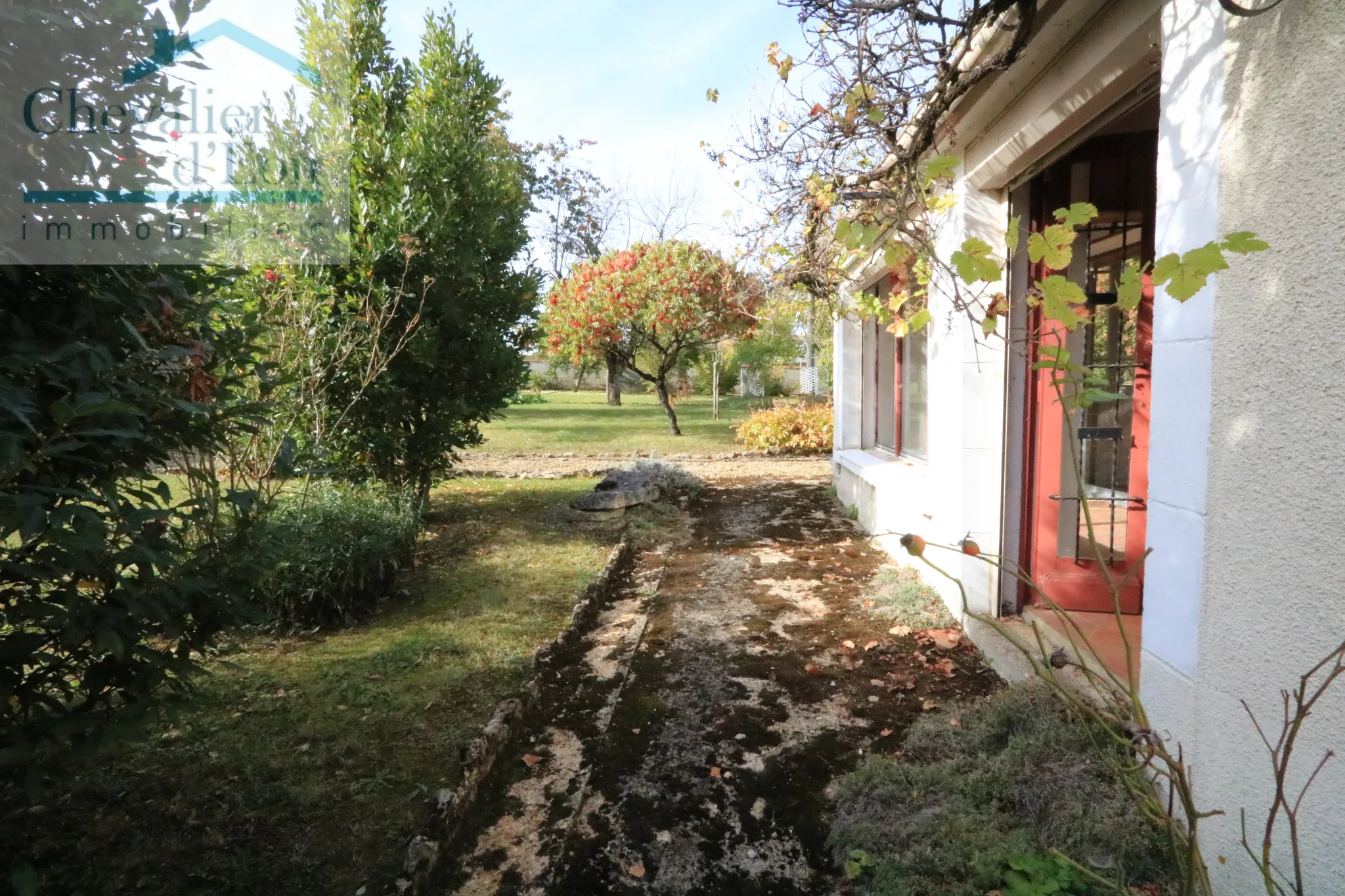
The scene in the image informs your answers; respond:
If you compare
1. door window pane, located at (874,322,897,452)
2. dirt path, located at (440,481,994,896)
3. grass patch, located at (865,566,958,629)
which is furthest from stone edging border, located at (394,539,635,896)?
door window pane, located at (874,322,897,452)

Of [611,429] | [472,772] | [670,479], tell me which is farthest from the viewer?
A: [611,429]

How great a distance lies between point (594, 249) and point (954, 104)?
31495mm

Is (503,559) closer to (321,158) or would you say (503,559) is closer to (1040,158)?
(321,158)

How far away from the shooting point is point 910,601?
17.0 ft

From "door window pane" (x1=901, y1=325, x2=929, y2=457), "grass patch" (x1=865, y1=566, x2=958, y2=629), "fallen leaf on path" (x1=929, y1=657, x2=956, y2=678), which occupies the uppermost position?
"door window pane" (x1=901, y1=325, x2=929, y2=457)

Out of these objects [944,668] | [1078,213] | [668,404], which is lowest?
[944,668]

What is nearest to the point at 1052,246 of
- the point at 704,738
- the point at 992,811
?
the point at 992,811

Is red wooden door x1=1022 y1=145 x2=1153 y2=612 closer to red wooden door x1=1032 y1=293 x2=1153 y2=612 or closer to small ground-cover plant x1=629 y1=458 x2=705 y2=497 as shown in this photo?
red wooden door x1=1032 y1=293 x2=1153 y2=612

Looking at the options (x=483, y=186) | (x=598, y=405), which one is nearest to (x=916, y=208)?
(x=483, y=186)

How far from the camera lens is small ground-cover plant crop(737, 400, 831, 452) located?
1491 cm

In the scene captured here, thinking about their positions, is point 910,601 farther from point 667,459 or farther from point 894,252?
point 667,459

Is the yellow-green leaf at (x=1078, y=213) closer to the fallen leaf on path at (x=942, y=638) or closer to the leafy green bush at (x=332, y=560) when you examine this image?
the fallen leaf on path at (x=942, y=638)

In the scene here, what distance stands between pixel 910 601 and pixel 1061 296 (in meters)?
3.74

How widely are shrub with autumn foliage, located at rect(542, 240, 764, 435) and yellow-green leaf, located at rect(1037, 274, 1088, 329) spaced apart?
Result: 13.0 metres
